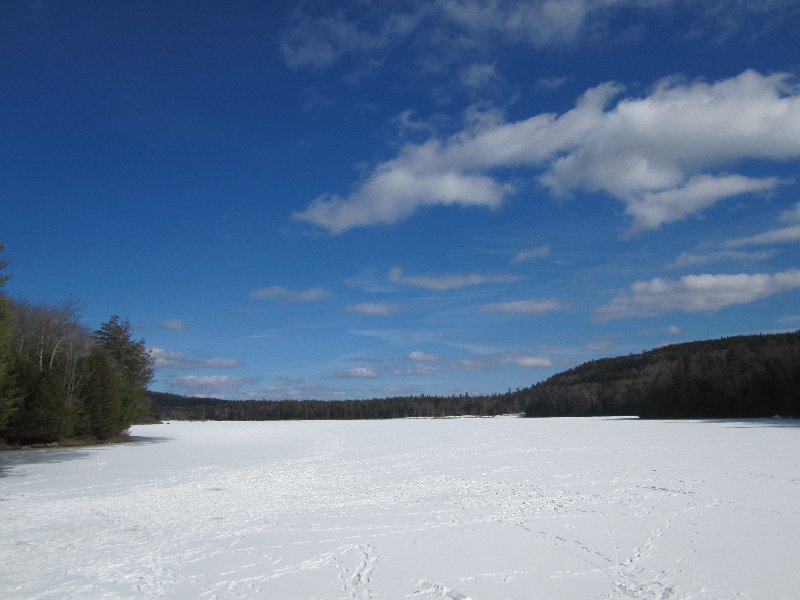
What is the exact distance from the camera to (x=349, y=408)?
15962 centimetres

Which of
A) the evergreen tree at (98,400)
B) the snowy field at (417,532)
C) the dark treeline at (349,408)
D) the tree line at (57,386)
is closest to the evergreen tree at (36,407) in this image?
the tree line at (57,386)

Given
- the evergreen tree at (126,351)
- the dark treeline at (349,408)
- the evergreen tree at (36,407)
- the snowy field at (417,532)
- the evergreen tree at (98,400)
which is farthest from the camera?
the dark treeline at (349,408)

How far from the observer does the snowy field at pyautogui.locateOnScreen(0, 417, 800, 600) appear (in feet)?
23.6

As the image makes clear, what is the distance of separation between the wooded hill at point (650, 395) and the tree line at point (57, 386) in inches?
1617

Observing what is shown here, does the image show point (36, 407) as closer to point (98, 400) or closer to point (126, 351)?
point (98, 400)

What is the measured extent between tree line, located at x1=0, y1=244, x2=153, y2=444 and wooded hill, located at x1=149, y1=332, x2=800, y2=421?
4106 cm

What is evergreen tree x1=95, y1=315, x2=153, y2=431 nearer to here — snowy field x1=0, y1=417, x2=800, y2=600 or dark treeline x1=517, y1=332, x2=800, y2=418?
snowy field x1=0, y1=417, x2=800, y2=600

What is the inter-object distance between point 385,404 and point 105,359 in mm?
137514

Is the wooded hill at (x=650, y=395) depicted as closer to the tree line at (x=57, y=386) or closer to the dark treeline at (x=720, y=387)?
the dark treeline at (x=720, y=387)

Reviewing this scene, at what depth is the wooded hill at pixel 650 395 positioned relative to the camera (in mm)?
59781

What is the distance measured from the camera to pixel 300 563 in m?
8.27

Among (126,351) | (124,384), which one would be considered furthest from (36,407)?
(126,351)

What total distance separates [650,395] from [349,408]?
93745mm

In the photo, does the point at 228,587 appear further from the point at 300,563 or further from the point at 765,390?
the point at 765,390
